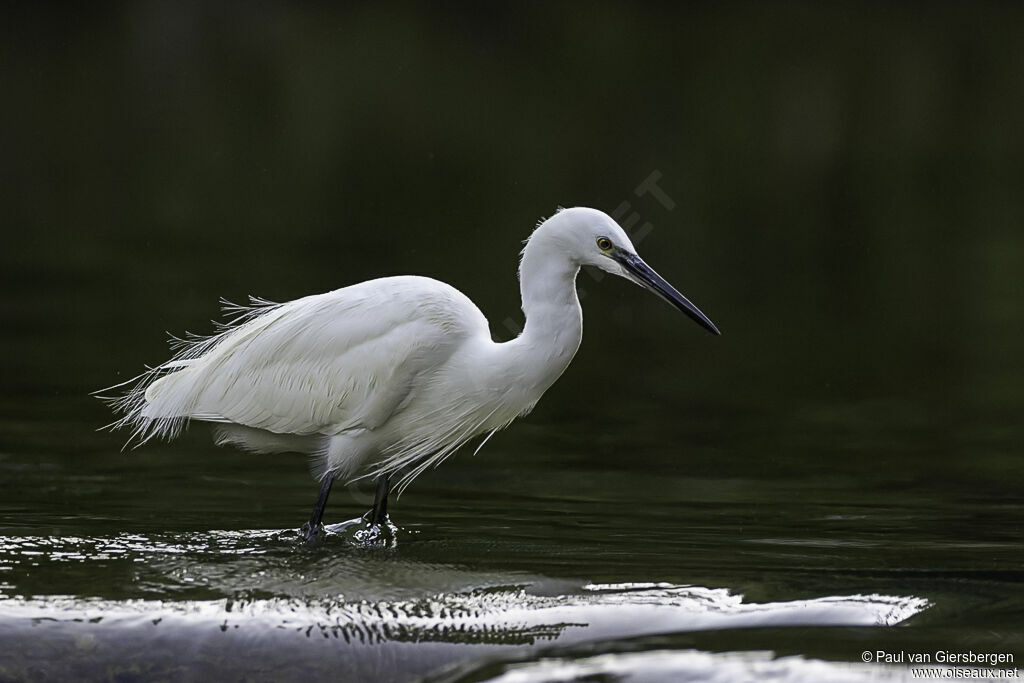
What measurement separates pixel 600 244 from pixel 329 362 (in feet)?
3.76

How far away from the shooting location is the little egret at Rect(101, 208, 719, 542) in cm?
598

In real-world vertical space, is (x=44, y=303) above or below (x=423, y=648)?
above

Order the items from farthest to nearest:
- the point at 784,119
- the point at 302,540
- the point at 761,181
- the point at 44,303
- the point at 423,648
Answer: the point at 784,119 → the point at 761,181 → the point at 44,303 → the point at 302,540 → the point at 423,648

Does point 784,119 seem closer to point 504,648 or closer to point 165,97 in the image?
point 165,97

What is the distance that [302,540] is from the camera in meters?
5.94

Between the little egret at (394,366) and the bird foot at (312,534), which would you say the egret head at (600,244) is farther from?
the bird foot at (312,534)

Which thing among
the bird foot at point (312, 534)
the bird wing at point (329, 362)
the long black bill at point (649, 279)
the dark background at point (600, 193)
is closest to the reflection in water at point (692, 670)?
the bird foot at point (312, 534)

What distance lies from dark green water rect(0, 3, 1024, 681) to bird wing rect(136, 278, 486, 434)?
0.48 metres

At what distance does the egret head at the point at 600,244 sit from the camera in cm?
587

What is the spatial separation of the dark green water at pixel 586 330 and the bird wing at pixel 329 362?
48cm

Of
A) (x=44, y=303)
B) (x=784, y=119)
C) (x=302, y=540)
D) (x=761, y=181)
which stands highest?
(x=784, y=119)

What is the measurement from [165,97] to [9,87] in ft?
7.27

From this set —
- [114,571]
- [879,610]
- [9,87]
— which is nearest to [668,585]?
[879,610]

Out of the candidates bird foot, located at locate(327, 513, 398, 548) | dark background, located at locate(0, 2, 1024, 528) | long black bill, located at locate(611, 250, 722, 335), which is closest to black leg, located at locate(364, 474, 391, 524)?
bird foot, located at locate(327, 513, 398, 548)
